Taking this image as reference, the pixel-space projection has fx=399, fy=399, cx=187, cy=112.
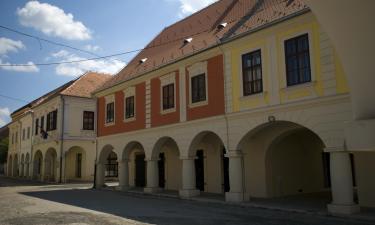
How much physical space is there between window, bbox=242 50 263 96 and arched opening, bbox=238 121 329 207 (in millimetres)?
1664

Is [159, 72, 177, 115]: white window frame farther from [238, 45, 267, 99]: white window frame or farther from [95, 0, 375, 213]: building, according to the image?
[238, 45, 267, 99]: white window frame

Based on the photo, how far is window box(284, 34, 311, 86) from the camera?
42.8ft

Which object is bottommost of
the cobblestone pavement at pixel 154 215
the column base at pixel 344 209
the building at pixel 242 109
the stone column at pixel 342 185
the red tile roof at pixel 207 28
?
the cobblestone pavement at pixel 154 215

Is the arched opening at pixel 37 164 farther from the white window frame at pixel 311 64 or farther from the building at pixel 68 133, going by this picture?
the white window frame at pixel 311 64

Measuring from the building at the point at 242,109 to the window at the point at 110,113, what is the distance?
0.06m

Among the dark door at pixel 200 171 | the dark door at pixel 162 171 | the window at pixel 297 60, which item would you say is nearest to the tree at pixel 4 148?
the dark door at pixel 162 171

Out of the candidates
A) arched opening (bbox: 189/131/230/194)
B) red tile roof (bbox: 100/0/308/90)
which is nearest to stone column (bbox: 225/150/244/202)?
Result: arched opening (bbox: 189/131/230/194)

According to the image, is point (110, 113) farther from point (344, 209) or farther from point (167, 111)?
point (344, 209)

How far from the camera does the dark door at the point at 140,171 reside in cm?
2462

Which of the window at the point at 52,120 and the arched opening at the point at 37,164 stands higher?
the window at the point at 52,120

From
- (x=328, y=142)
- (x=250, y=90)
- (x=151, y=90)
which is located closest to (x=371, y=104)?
(x=328, y=142)

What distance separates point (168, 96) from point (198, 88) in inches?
88.6

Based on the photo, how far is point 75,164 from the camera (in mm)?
34219

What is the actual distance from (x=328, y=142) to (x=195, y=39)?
30.5 feet
